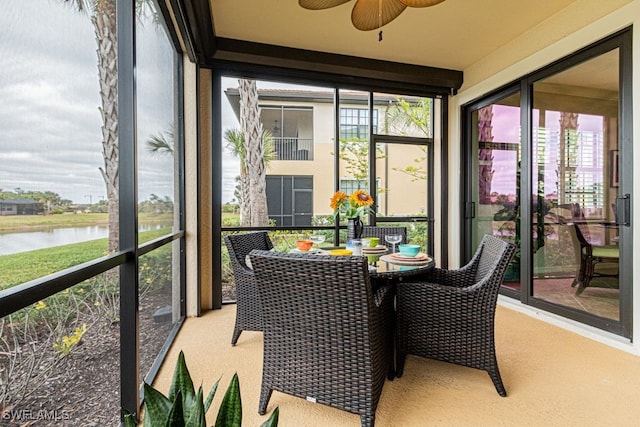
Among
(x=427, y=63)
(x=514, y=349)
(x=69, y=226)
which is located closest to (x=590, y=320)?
(x=514, y=349)

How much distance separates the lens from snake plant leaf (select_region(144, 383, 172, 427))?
2.54 ft

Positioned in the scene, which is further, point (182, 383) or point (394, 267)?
point (394, 267)

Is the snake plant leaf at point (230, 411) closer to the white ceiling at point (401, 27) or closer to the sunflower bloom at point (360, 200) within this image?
the sunflower bloom at point (360, 200)

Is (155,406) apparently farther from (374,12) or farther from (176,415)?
(374,12)

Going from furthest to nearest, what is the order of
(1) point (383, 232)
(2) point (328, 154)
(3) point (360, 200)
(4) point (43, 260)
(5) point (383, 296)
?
(2) point (328, 154) < (1) point (383, 232) < (3) point (360, 200) < (5) point (383, 296) < (4) point (43, 260)

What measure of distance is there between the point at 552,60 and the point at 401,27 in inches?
58.3

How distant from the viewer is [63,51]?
111 cm

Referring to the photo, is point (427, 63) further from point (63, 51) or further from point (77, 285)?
point (77, 285)

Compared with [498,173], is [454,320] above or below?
below

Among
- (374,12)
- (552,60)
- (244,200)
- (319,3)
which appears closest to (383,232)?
(244,200)

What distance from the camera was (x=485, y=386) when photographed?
206 centimetres

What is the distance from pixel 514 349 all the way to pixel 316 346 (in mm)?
1869

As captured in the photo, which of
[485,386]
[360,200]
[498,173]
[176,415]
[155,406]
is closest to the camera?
[176,415]

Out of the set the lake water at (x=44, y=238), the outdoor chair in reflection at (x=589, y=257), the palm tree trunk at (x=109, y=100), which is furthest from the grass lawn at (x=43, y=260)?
the outdoor chair in reflection at (x=589, y=257)
